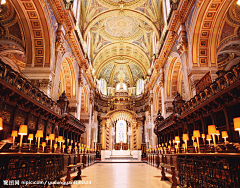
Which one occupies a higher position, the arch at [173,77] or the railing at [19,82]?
the arch at [173,77]

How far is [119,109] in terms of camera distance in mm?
26031

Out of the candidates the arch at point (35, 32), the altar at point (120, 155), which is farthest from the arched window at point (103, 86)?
the arch at point (35, 32)

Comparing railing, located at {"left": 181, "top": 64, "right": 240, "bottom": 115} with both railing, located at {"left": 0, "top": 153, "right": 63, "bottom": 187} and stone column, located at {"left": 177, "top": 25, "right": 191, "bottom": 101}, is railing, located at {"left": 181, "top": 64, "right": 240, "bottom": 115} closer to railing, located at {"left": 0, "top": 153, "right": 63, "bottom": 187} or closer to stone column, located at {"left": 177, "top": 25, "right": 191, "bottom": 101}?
stone column, located at {"left": 177, "top": 25, "right": 191, "bottom": 101}

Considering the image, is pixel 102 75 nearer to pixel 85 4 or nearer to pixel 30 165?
pixel 85 4

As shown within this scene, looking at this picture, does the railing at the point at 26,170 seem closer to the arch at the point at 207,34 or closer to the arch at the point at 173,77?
the arch at the point at 207,34

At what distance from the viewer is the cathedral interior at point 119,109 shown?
4195mm

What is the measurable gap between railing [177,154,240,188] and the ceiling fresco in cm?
1679

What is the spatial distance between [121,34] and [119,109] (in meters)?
10.7

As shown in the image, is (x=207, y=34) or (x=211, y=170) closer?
(x=211, y=170)

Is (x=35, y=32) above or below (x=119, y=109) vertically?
above

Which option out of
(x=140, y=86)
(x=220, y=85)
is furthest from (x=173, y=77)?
(x=140, y=86)

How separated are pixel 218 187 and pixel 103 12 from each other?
20.4 meters

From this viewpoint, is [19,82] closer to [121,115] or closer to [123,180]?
[123,180]

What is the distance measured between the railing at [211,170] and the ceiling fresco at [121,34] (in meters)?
16.8
